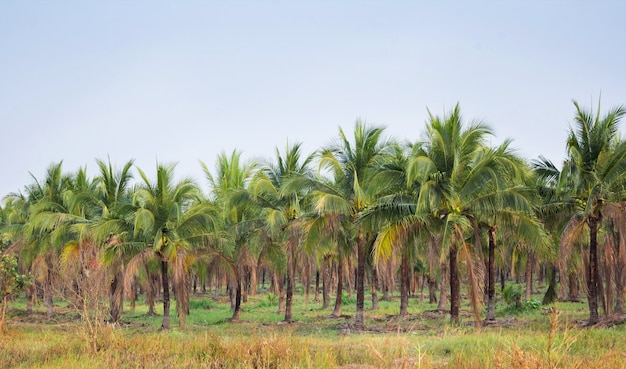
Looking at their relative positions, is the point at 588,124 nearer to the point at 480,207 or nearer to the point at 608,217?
the point at 608,217

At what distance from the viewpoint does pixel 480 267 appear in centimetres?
2053

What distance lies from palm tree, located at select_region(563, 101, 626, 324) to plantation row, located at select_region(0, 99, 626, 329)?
49 mm

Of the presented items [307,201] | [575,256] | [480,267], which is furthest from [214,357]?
[575,256]

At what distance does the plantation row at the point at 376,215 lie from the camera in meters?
19.3

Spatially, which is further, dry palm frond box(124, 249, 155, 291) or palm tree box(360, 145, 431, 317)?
dry palm frond box(124, 249, 155, 291)

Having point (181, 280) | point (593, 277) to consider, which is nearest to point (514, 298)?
point (593, 277)

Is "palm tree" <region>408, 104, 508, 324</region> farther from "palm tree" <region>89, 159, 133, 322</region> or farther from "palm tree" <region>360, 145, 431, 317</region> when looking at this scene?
"palm tree" <region>89, 159, 133, 322</region>

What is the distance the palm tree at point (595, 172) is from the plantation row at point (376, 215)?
49 millimetres

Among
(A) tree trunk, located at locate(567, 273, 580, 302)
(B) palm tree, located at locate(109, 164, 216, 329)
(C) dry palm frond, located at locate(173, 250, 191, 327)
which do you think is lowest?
(A) tree trunk, located at locate(567, 273, 580, 302)

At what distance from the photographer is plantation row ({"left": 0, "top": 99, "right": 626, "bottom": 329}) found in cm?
1934

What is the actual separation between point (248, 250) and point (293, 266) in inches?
135

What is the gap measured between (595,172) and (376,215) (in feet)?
26.0

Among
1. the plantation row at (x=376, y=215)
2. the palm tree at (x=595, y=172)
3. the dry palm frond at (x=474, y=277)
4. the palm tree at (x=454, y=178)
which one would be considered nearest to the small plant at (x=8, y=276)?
the plantation row at (x=376, y=215)

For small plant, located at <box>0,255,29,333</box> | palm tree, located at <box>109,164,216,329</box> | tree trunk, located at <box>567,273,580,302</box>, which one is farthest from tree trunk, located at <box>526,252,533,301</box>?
small plant, located at <box>0,255,29,333</box>
